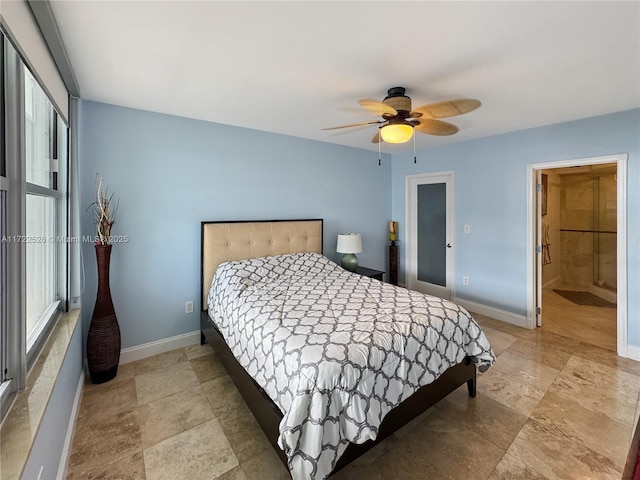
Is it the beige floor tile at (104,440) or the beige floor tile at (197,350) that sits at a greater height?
the beige floor tile at (197,350)

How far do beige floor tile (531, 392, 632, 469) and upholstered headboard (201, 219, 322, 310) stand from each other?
2.61m

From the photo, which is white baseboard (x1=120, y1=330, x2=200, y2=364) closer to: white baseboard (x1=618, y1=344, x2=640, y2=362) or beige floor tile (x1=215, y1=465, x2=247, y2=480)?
beige floor tile (x1=215, y1=465, x2=247, y2=480)

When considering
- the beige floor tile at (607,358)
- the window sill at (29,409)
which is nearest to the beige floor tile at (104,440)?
the window sill at (29,409)

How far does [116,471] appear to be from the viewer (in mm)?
1576

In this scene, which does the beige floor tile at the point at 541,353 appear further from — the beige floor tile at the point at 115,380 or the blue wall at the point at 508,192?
the beige floor tile at the point at 115,380

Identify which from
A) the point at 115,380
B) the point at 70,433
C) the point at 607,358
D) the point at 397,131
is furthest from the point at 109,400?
the point at 607,358

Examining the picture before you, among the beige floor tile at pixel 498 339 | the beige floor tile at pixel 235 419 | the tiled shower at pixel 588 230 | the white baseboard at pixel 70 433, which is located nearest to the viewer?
the white baseboard at pixel 70 433

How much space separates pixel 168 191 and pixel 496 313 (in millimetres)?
4110

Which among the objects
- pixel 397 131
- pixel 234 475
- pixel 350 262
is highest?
pixel 397 131

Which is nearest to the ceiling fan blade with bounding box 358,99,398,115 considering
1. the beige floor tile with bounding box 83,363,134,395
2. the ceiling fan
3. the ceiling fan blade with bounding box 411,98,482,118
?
the ceiling fan

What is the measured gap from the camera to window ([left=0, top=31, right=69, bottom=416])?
1173 mm

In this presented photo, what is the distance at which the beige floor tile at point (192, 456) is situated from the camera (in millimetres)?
1567

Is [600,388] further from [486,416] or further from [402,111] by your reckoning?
[402,111]

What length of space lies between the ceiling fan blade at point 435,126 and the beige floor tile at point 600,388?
2.24 metres
